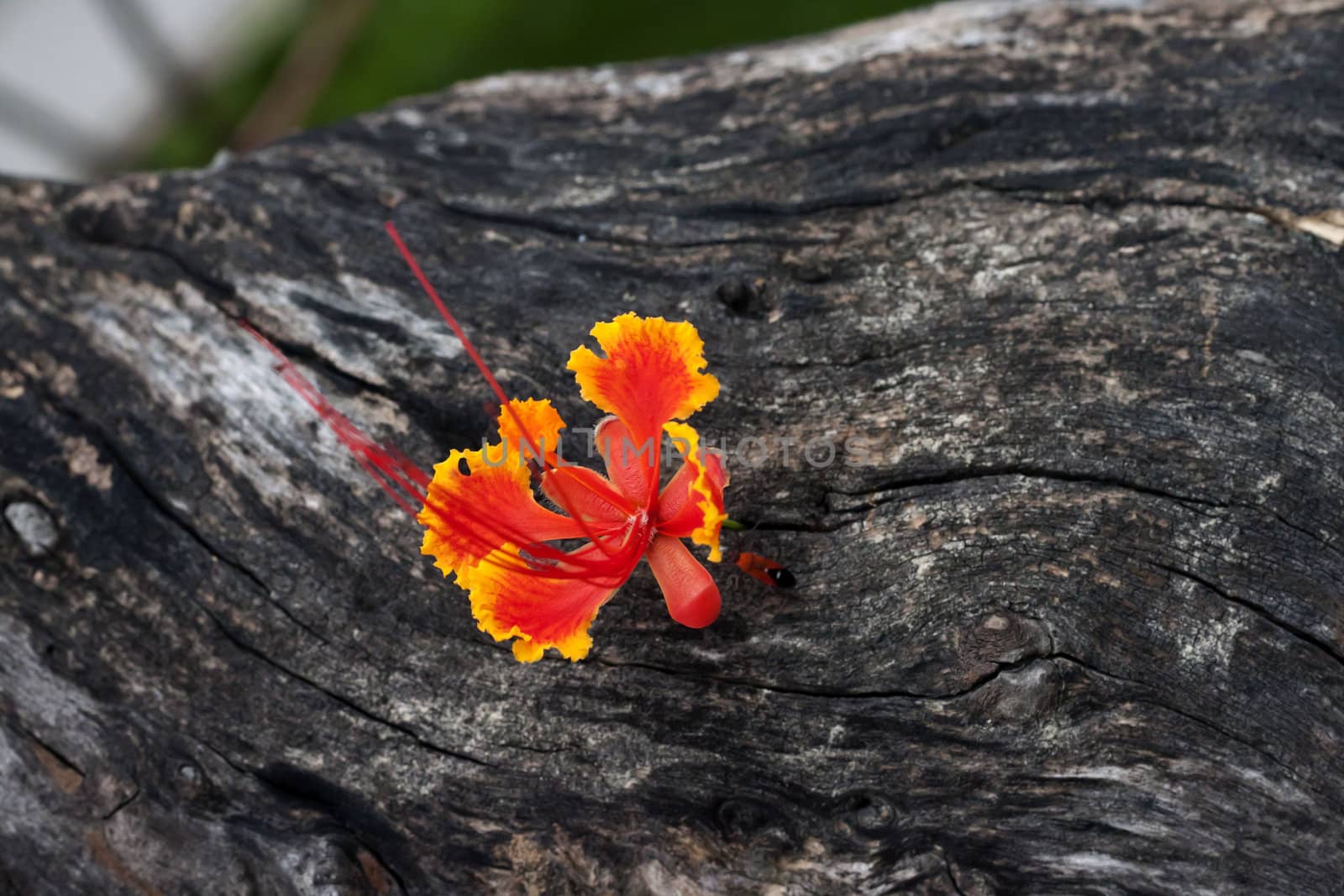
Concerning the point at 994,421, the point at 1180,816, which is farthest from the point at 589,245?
the point at 1180,816

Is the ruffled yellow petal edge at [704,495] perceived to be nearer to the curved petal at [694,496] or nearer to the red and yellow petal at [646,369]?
the curved petal at [694,496]

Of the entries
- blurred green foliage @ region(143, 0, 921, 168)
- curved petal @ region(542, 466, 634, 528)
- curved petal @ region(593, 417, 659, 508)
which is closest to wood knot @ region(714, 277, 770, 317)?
curved petal @ region(593, 417, 659, 508)

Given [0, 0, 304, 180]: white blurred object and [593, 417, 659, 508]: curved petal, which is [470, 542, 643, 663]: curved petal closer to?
[593, 417, 659, 508]: curved petal

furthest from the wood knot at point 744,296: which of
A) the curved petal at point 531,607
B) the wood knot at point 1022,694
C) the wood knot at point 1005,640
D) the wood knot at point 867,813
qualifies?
the wood knot at point 867,813

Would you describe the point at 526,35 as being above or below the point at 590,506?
above

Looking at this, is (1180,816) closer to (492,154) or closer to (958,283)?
(958,283)

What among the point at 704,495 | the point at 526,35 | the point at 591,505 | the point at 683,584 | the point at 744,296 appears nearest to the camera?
the point at 704,495

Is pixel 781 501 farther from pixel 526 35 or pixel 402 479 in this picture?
pixel 526 35

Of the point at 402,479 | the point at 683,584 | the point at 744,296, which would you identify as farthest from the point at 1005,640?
the point at 402,479
